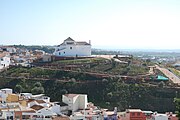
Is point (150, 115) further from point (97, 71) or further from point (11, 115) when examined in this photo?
point (97, 71)

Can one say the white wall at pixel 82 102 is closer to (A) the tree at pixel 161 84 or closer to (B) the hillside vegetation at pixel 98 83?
(B) the hillside vegetation at pixel 98 83

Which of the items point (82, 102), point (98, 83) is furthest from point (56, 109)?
point (98, 83)

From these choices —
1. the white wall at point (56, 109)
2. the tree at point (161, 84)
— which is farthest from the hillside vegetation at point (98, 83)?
the white wall at point (56, 109)

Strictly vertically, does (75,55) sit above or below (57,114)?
above

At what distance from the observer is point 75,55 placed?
53.9 metres

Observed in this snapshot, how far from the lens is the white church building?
53.6 m

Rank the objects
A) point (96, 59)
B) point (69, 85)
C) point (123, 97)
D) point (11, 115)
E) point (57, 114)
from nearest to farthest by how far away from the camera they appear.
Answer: point (11, 115) < point (57, 114) < point (123, 97) < point (69, 85) < point (96, 59)

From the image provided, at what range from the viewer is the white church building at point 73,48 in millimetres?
53644

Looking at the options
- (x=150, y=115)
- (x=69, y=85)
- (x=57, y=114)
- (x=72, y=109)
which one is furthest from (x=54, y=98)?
(x=150, y=115)

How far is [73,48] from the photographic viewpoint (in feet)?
177

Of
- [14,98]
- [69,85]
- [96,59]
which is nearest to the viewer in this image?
[14,98]

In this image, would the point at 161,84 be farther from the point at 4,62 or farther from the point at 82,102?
the point at 4,62

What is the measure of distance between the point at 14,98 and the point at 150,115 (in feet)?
39.0

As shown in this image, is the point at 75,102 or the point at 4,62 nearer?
the point at 75,102
